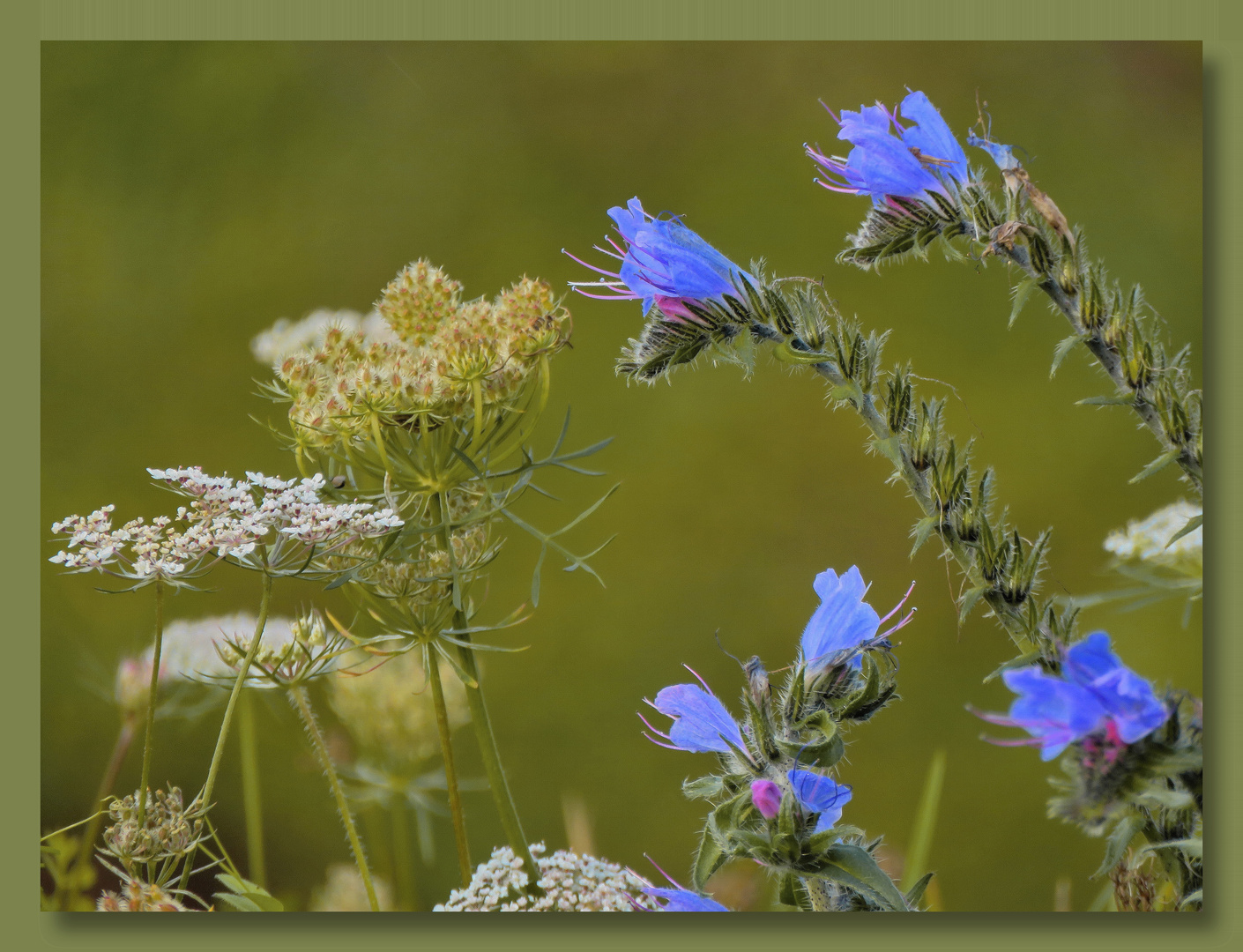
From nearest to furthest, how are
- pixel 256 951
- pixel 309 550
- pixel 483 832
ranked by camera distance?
pixel 309 550
pixel 256 951
pixel 483 832

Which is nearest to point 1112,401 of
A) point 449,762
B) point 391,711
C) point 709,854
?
point 709,854

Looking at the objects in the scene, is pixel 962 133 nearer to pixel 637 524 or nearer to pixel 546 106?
pixel 546 106

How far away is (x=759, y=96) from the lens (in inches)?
78.1

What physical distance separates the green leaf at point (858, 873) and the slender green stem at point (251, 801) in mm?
933

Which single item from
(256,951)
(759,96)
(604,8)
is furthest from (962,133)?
(256,951)

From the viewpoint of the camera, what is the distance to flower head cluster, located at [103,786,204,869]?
4.40 feet

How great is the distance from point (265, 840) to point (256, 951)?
0.16 meters

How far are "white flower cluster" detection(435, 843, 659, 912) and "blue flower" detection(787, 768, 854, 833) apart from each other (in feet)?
0.97

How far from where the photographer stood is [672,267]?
4.03 feet

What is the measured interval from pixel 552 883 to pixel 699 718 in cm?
36

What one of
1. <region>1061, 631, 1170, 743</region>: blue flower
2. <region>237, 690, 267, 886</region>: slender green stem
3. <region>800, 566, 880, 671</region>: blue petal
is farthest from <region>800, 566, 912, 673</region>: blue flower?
<region>237, 690, 267, 886</region>: slender green stem

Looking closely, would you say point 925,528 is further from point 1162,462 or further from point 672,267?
point 672,267

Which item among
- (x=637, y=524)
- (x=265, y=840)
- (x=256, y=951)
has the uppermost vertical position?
(x=637, y=524)

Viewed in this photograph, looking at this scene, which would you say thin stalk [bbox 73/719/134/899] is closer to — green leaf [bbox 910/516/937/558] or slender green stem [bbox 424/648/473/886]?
slender green stem [bbox 424/648/473/886]
